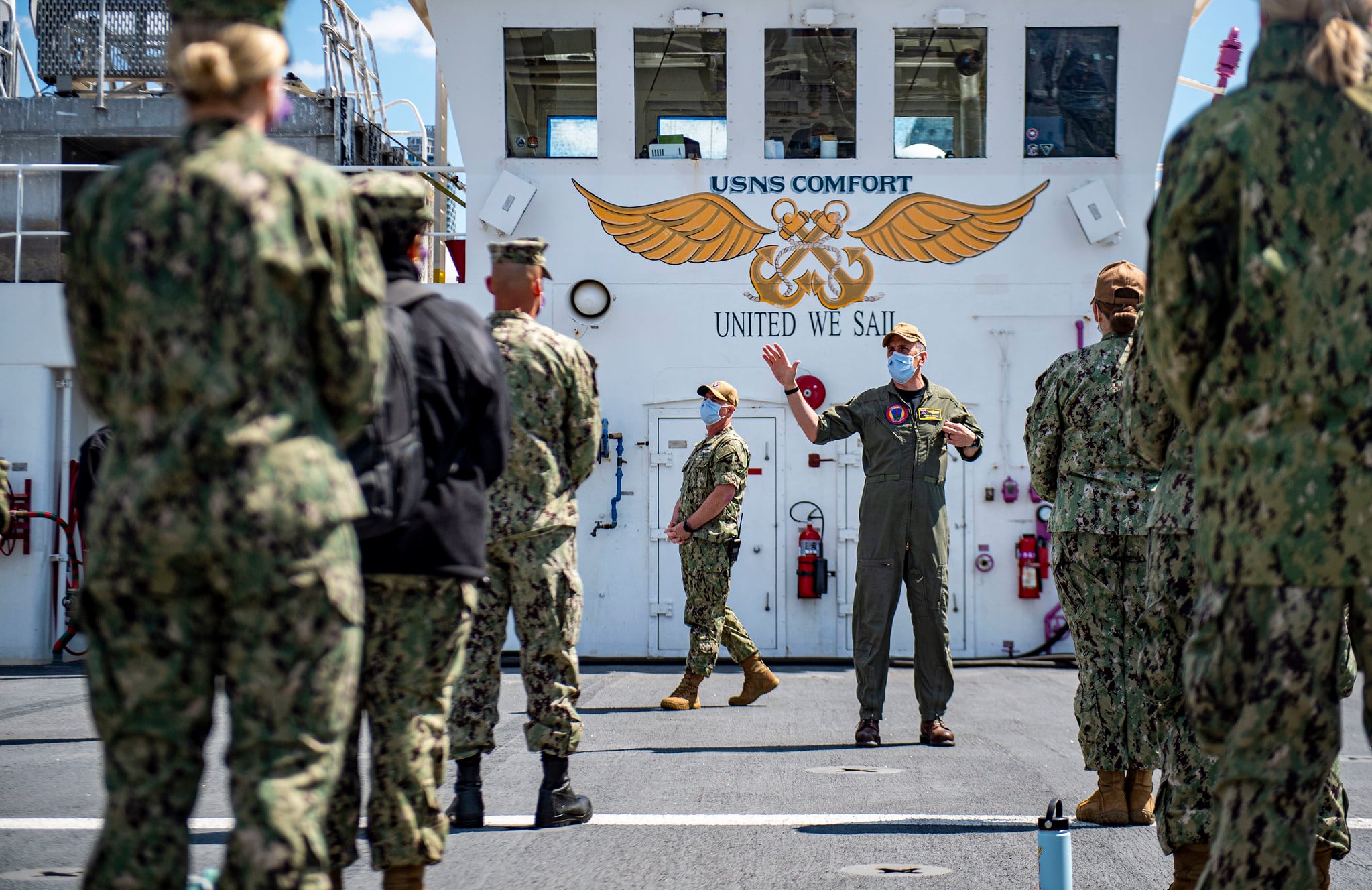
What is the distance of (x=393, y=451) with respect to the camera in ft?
9.93

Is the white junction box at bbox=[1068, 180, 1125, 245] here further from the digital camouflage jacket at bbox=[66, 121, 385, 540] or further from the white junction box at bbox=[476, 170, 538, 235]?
the digital camouflage jacket at bbox=[66, 121, 385, 540]

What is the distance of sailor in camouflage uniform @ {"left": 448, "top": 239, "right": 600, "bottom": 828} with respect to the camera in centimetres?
470

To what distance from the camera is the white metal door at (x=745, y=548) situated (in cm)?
1217

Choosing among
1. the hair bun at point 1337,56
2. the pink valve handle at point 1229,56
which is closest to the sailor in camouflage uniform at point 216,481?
the hair bun at point 1337,56

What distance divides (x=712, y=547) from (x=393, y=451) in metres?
5.59

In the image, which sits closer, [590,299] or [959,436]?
[959,436]

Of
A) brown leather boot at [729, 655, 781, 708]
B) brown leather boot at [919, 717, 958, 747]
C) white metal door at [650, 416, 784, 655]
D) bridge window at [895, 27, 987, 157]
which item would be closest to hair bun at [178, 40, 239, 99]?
brown leather boot at [919, 717, 958, 747]

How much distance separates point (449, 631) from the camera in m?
3.33

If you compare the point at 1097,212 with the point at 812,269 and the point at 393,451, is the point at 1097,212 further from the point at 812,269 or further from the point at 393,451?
the point at 393,451

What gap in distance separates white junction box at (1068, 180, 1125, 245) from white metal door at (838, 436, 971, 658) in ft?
8.20

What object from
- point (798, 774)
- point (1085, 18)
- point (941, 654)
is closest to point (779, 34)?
point (1085, 18)

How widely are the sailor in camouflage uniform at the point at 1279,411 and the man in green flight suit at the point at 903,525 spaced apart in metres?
4.21

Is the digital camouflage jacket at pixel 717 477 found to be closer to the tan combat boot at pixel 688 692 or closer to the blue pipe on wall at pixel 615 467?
the tan combat boot at pixel 688 692

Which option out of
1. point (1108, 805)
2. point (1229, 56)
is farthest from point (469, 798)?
point (1229, 56)
